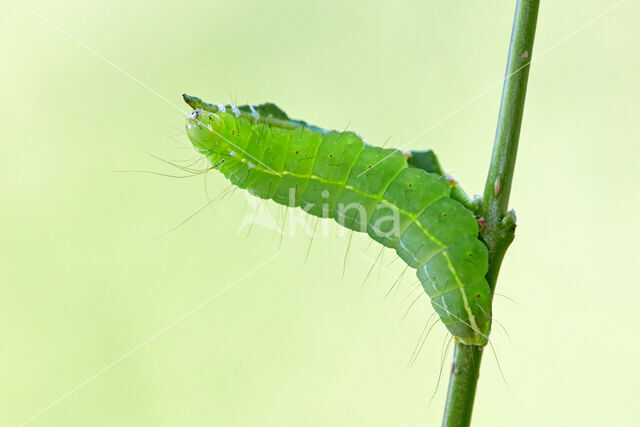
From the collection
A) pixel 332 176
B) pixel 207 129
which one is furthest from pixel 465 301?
pixel 207 129

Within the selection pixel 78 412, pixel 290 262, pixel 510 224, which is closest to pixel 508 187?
pixel 510 224

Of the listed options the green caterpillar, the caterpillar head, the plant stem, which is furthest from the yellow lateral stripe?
the caterpillar head

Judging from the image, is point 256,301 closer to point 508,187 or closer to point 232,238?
point 232,238

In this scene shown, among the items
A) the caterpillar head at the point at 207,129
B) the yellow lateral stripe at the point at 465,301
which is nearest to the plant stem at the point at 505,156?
the yellow lateral stripe at the point at 465,301

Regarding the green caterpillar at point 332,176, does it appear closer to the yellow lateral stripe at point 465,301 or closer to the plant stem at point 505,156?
the yellow lateral stripe at point 465,301

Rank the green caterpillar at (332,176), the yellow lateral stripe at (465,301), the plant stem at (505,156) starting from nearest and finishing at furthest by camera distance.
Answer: the plant stem at (505,156) < the yellow lateral stripe at (465,301) < the green caterpillar at (332,176)

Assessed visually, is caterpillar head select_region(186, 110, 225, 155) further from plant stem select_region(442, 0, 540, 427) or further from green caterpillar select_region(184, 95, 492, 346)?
plant stem select_region(442, 0, 540, 427)
